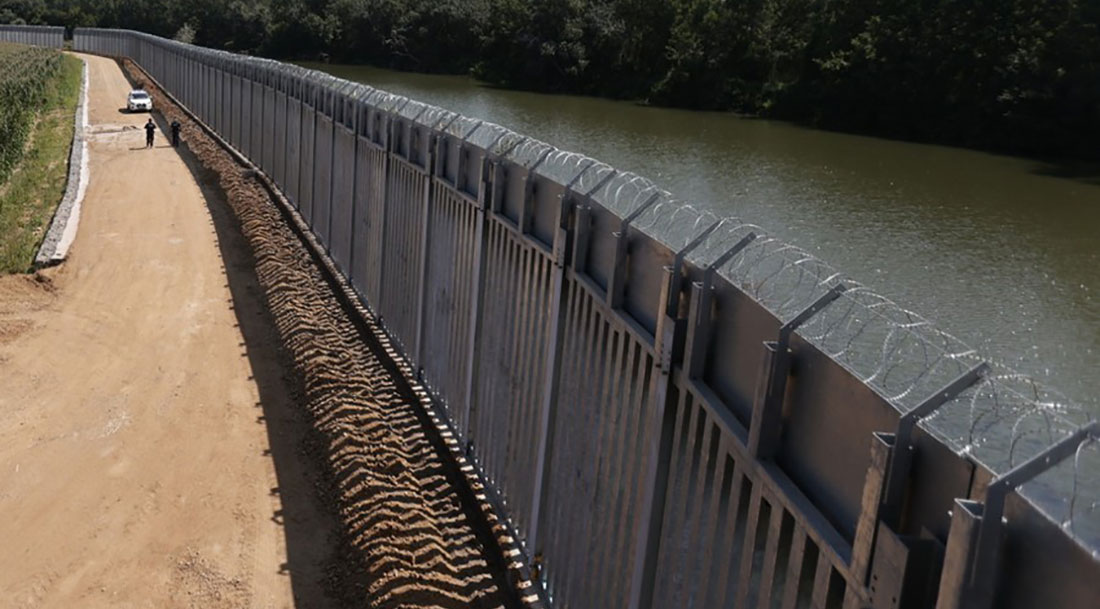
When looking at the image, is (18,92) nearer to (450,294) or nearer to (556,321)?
(450,294)

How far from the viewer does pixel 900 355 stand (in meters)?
3.36

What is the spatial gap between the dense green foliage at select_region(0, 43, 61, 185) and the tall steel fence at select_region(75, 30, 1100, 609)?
2204cm

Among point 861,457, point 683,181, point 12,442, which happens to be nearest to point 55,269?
point 12,442

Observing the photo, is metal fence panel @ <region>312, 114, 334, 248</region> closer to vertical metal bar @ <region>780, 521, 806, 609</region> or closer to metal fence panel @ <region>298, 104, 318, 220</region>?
metal fence panel @ <region>298, 104, 318, 220</region>

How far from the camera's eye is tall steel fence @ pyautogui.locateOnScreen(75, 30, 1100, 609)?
9.02ft

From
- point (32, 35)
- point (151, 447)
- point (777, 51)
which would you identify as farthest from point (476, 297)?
point (32, 35)

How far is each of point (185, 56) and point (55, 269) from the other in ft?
90.5

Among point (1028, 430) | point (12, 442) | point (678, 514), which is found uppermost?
point (1028, 430)

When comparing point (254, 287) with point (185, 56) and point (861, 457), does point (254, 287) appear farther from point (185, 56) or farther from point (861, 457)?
point (185, 56)

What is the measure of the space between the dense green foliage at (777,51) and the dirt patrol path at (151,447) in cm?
3477

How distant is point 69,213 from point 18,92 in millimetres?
27142

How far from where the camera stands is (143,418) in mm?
10359

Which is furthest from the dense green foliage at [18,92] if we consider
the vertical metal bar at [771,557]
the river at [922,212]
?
the vertical metal bar at [771,557]

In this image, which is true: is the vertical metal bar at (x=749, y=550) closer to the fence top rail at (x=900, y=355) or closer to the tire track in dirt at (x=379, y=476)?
the fence top rail at (x=900, y=355)
